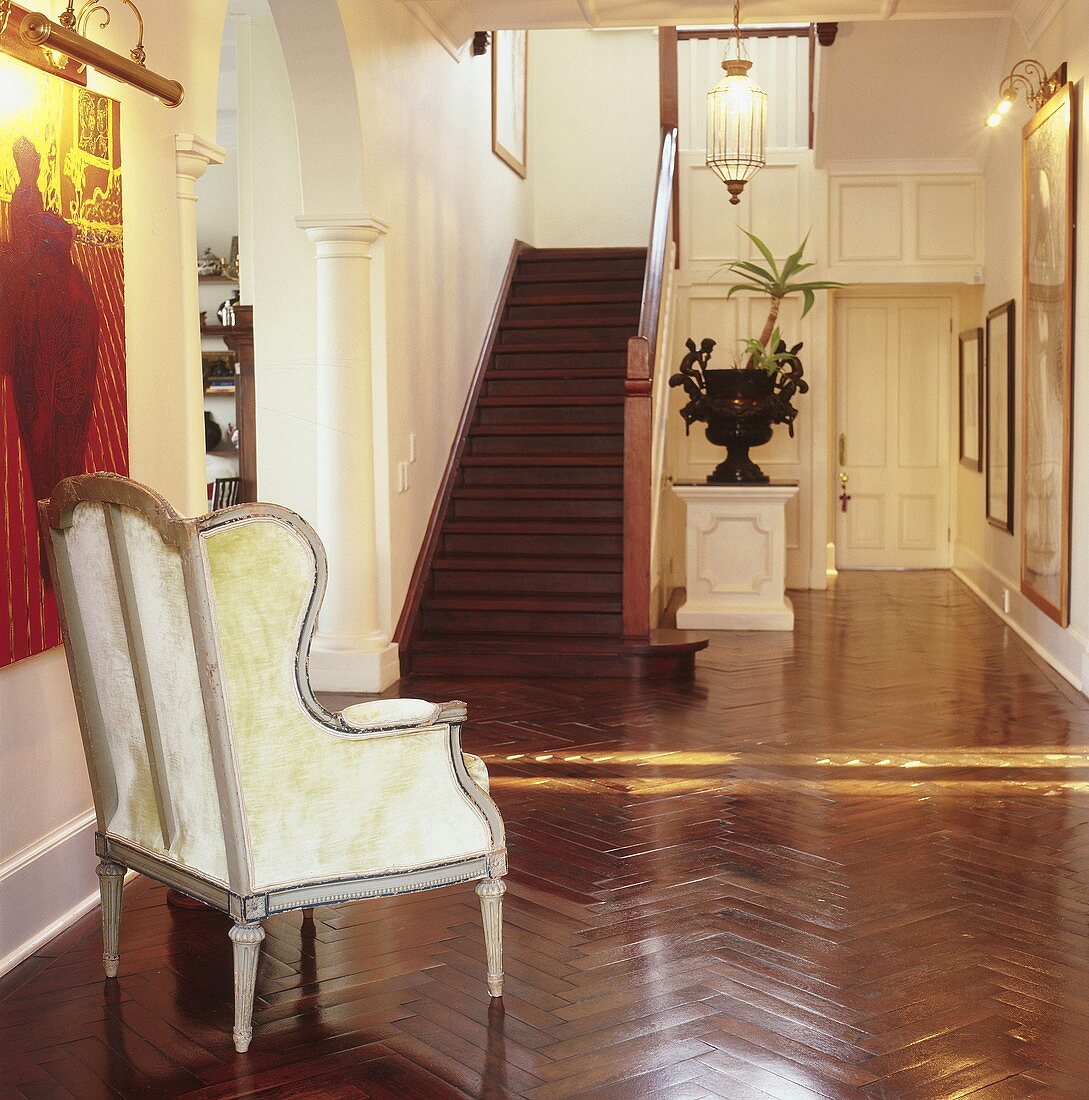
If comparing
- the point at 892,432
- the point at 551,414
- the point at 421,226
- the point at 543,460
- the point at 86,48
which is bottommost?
the point at 543,460

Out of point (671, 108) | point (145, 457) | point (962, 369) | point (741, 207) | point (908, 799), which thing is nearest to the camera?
point (145, 457)

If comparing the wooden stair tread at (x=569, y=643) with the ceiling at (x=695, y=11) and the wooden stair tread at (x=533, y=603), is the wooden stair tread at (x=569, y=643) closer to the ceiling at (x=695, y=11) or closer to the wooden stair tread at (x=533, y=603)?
the wooden stair tread at (x=533, y=603)

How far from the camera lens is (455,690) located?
6.27 meters

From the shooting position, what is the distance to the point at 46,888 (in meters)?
3.38

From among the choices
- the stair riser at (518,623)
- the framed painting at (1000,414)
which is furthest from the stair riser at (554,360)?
the framed painting at (1000,414)

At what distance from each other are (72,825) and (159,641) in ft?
3.47

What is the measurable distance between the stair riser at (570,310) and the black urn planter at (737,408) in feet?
2.80

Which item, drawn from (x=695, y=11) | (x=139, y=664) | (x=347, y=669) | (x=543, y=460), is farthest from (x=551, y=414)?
(x=139, y=664)

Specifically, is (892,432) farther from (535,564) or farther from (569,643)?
(569,643)

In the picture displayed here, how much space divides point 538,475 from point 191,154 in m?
4.15

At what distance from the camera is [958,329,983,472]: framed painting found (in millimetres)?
9602

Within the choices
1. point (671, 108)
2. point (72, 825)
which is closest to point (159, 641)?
point (72, 825)

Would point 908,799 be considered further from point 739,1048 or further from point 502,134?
point 502,134

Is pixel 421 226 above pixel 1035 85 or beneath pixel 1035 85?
beneath
